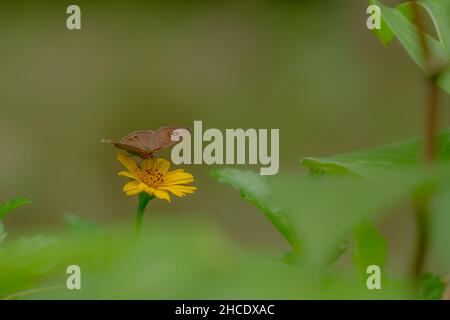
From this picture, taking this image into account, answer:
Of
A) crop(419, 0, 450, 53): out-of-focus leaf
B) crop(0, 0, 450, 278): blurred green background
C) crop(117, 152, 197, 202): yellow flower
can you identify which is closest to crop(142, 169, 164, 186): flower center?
crop(117, 152, 197, 202): yellow flower

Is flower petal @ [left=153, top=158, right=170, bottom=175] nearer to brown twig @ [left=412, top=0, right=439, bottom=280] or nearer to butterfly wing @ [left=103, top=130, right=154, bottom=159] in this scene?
butterfly wing @ [left=103, top=130, right=154, bottom=159]

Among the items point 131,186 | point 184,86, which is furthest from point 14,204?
point 184,86

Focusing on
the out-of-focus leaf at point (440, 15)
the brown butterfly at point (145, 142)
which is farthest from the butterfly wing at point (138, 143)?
the out-of-focus leaf at point (440, 15)

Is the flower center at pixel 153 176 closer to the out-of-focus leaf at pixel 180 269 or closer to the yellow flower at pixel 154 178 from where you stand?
the yellow flower at pixel 154 178

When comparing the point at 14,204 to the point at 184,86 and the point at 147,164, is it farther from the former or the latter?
the point at 184,86

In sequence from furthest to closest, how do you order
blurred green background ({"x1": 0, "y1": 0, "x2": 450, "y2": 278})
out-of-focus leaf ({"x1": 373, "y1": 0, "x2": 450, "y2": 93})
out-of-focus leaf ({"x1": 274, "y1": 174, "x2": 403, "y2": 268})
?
blurred green background ({"x1": 0, "y1": 0, "x2": 450, "y2": 278}) < out-of-focus leaf ({"x1": 373, "y1": 0, "x2": 450, "y2": 93}) < out-of-focus leaf ({"x1": 274, "y1": 174, "x2": 403, "y2": 268})
